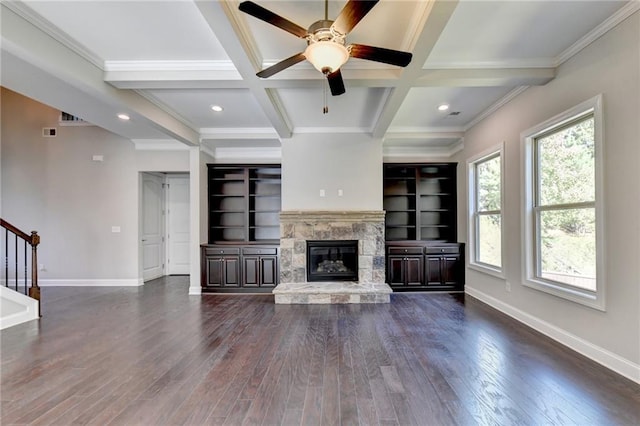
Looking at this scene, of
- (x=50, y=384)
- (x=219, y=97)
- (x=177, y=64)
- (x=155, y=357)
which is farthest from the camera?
(x=219, y=97)

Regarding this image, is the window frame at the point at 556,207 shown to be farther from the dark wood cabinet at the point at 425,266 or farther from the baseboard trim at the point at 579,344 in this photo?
the dark wood cabinet at the point at 425,266

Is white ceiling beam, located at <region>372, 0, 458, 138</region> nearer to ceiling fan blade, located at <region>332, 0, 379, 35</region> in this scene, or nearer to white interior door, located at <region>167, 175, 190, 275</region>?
ceiling fan blade, located at <region>332, 0, 379, 35</region>

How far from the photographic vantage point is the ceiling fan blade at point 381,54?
2.16 m

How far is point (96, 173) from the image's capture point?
239 inches

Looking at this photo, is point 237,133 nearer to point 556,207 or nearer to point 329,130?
point 329,130

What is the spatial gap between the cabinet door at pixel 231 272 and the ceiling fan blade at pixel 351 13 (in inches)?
176

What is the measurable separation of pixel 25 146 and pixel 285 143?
18.4 ft

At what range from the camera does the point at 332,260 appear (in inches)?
208

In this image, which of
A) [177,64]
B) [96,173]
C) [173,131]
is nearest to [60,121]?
[96,173]

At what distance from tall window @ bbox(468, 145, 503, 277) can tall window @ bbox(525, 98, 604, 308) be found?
2.22 ft

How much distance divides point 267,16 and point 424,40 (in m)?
1.36

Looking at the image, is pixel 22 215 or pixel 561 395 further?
pixel 22 215

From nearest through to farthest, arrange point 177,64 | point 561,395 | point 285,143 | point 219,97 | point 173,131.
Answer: point 561,395
point 177,64
point 219,97
point 173,131
point 285,143

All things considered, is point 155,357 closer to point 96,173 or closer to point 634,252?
point 634,252
